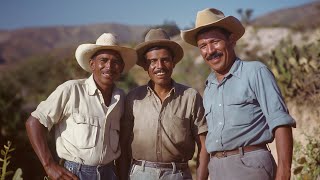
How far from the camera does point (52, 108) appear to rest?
11.3 feet

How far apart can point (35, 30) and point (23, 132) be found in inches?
3984

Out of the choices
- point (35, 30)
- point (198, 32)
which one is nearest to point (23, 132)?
point (198, 32)

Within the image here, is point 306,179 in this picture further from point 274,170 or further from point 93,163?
point 93,163

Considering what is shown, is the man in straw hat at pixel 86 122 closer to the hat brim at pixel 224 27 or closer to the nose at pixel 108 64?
the nose at pixel 108 64

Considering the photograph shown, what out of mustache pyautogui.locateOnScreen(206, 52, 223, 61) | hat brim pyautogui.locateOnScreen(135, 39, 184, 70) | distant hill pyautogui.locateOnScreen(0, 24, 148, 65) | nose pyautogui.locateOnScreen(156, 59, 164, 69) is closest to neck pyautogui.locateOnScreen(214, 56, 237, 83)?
mustache pyautogui.locateOnScreen(206, 52, 223, 61)

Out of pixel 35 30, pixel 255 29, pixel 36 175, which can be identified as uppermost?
pixel 35 30

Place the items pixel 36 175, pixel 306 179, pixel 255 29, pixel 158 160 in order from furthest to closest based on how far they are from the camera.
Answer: pixel 255 29 < pixel 36 175 < pixel 306 179 < pixel 158 160

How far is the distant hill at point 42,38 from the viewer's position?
87375 millimetres

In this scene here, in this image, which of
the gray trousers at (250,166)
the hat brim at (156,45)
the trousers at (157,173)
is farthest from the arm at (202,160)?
the hat brim at (156,45)

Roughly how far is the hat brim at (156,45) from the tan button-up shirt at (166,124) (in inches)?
15.6

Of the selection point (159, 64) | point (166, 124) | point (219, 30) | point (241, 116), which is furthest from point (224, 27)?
point (166, 124)

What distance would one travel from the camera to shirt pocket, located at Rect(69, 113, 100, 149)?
3.49m

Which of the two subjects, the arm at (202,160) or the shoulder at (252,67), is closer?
the shoulder at (252,67)

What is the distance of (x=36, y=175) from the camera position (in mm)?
8633
